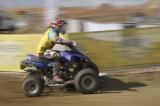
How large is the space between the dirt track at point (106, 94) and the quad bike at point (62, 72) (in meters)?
0.23

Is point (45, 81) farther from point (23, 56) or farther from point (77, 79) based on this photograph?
point (23, 56)

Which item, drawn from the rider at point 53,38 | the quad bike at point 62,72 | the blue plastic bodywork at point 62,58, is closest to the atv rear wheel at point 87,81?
the quad bike at point 62,72

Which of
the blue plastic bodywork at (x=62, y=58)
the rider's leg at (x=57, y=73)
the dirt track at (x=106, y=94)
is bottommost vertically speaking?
the dirt track at (x=106, y=94)

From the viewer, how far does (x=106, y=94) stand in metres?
13.0

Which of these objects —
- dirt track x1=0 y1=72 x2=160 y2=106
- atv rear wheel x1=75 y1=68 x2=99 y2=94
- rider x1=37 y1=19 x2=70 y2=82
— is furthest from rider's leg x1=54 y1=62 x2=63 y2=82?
atv rear wheel x1=75 y1=68 x2=99 y2=94

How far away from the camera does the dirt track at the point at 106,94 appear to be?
38.7 feet

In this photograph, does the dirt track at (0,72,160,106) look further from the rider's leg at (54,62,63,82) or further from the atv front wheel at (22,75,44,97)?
the rider's leg at (54,62,63,82)

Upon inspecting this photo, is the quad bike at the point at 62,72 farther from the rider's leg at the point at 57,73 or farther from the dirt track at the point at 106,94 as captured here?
the dirt track at the point at 106,94

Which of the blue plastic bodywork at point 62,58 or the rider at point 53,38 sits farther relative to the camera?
the rider at point 53,38

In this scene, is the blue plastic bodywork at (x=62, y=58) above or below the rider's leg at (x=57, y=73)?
above

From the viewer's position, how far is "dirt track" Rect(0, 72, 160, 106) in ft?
38.7

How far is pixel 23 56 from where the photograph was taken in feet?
51.5

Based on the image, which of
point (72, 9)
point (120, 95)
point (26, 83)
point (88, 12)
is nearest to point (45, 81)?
point (26, 83)

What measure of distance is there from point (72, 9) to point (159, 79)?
2291 cm
